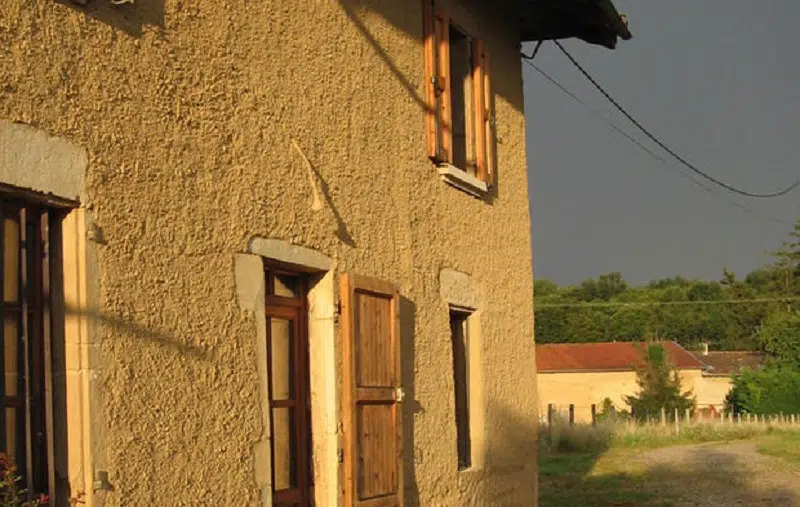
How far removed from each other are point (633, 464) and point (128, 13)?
18332 mm

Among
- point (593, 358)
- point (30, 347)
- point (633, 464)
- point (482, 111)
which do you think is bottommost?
point (633, 464)

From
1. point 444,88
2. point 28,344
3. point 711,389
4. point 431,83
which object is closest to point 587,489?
point 444,88

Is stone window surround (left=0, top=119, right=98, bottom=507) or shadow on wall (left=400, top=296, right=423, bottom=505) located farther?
shadow on wall (left=400, top=296, right=423, bottom=505)

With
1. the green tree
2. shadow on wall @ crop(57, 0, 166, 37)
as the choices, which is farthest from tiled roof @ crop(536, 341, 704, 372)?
shadow on wall @ crop(57, 0, 166, 37)

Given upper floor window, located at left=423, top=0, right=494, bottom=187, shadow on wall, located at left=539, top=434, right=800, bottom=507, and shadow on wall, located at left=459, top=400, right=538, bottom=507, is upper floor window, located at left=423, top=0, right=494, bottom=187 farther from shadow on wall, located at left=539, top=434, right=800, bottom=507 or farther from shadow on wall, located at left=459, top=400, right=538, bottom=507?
shadow on wall, located at left=539, top=434, right=800, bottom=507

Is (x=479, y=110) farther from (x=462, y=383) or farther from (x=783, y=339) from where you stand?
(x=783, y=339)

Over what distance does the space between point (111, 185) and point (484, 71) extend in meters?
5.34

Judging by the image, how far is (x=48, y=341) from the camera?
500cm

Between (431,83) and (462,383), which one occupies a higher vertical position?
(431,83)

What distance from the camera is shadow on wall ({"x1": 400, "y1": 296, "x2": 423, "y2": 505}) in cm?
822

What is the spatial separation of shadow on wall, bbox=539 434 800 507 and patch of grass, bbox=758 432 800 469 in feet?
1.53

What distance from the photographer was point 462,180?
30.9 feet

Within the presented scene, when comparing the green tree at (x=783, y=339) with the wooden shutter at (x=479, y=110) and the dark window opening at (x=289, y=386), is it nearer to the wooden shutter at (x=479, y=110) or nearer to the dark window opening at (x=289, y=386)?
the wooden shutter at (x=479, y=110)

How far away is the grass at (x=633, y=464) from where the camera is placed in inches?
651
